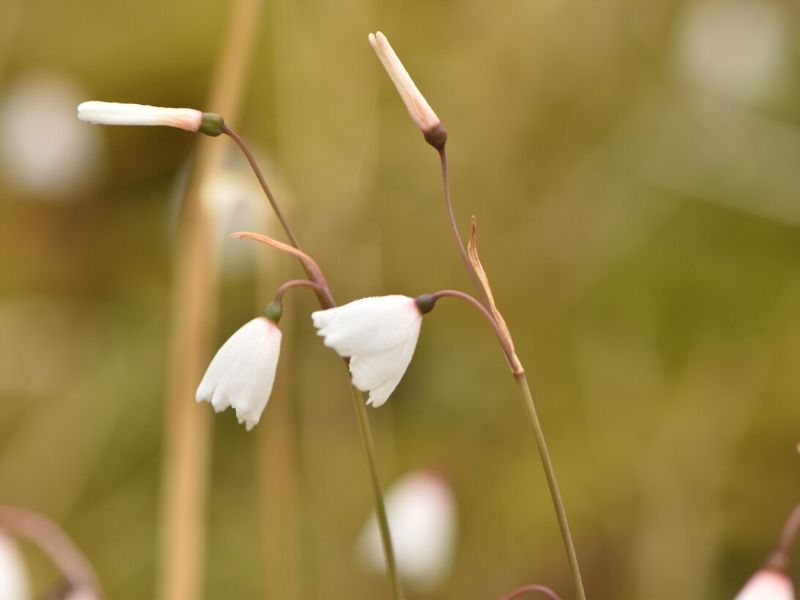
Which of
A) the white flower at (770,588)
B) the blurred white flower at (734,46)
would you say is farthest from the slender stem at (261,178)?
the blurred white flower at (734,46)

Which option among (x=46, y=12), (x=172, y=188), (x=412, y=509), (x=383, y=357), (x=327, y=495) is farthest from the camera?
(x=46, y=12)

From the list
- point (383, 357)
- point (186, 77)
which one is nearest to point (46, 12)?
point (186, 77)

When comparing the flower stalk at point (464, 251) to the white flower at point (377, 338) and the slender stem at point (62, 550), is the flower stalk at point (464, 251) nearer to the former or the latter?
the white flower at point (377, 338)

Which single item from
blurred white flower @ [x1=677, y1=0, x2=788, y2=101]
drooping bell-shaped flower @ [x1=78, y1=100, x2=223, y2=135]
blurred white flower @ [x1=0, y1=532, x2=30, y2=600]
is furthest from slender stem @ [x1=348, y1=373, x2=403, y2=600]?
blurred white flower @ [x1=677, y1=0, x2=788, y2=101]

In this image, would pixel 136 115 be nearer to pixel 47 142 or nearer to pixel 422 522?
pixel 422 522

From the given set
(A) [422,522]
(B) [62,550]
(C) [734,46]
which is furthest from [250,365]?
(C) [734,46]

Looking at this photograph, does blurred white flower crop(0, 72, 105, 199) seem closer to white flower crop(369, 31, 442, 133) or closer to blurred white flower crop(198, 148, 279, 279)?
blurred white flower crop(198, 148, 279, 279)

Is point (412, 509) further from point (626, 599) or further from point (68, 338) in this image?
point (68, 338)
